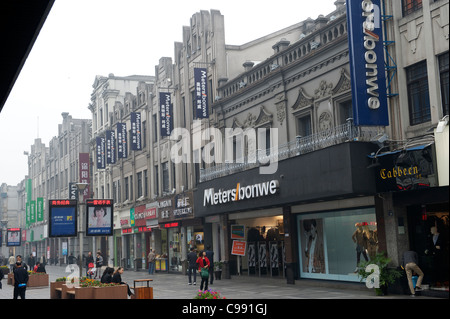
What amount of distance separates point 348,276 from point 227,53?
15561mm

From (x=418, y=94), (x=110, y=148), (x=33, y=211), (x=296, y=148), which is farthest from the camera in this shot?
(x=33, y=211)

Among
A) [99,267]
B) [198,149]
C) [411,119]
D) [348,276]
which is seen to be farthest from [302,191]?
[99,267]

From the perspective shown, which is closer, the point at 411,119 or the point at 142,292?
the point at 142,292

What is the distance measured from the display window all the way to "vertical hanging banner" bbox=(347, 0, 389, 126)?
14.1 feet

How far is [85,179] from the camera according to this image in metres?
55.8

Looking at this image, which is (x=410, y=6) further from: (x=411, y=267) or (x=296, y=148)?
(x=411, y=267)

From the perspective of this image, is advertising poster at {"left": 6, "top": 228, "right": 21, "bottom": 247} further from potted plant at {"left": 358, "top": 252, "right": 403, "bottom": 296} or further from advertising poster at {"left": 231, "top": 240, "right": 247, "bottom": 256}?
potted plant at {"left": 358, "top": 252, "right": 403, "bottom": 296}

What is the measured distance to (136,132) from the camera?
4253 centimetres

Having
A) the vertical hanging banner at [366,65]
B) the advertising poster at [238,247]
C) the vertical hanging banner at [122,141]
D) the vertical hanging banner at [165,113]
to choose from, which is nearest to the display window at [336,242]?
the vertical hanging banner at [366,65]

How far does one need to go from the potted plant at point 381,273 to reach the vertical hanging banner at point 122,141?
93.4 feet

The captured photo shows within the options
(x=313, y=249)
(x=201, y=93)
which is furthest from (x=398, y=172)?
(x=201, y=93)

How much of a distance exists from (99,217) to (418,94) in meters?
13.8

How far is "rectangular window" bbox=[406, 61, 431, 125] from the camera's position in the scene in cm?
1834
